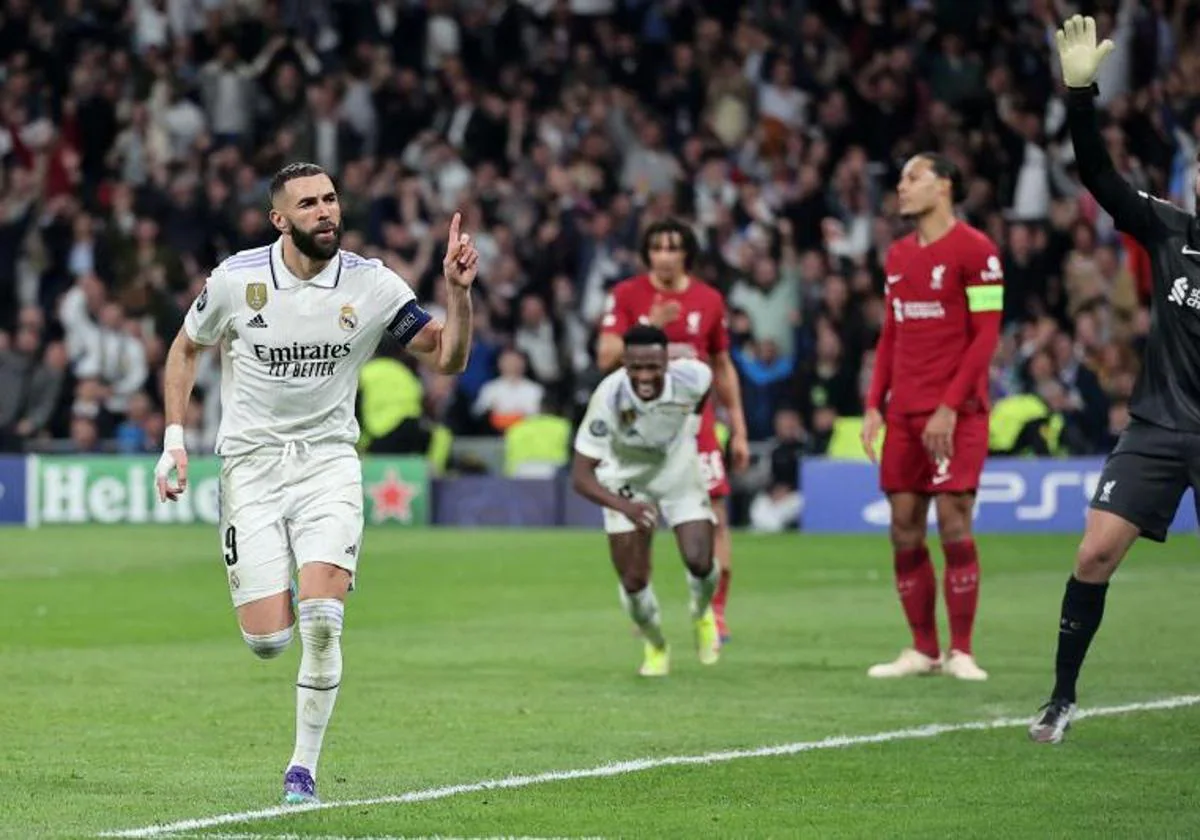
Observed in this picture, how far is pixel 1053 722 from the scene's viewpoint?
1079cm

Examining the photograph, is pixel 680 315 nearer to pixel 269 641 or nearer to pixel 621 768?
pixel 621 768

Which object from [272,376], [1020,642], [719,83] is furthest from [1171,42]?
[272,376]

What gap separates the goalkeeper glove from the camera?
10.3m

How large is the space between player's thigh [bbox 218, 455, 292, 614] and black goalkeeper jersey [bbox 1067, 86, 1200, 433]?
11.1 feet

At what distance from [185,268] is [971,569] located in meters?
17.9

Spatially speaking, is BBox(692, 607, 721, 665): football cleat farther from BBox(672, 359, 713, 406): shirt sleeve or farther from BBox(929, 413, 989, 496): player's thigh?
BBox(929, 413, 989, 496): player's thigh

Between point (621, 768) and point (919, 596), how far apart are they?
4115 millimetres

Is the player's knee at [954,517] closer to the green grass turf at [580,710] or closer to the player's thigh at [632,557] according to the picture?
the green grass turf at [580,710]

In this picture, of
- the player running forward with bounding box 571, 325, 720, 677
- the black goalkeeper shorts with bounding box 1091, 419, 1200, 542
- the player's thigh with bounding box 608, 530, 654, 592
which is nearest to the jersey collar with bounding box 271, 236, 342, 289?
the black goalkeeper shorts with bounding box 1091, 419, 1200, 542

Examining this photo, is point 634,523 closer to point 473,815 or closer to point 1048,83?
point 473,815

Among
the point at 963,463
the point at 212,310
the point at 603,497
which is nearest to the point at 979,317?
the point at 963,463

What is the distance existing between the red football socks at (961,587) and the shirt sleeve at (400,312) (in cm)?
482

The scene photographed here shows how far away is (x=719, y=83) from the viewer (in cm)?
3006

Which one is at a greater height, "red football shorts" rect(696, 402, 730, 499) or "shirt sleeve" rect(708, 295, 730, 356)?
"shirt sleeve" rect(708, 295, 730, 356)
